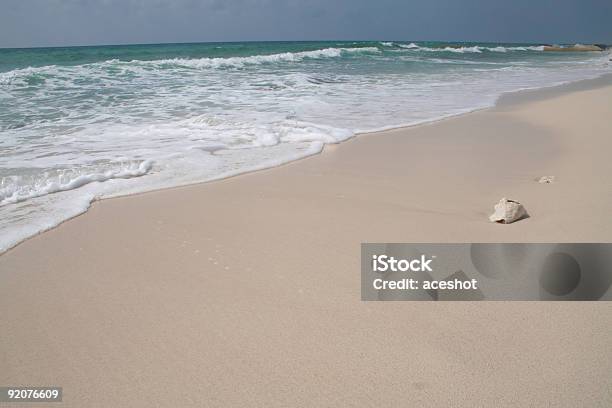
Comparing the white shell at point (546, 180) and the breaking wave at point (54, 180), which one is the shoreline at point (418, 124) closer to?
the breaking wave at point (54, 180)

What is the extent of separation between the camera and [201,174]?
137 inches

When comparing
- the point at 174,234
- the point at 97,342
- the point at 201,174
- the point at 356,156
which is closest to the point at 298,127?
the point at 356,156

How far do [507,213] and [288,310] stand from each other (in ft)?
4.67

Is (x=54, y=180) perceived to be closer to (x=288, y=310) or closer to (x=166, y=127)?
(x=166, y=127)

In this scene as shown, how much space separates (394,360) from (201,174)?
98.3 inches

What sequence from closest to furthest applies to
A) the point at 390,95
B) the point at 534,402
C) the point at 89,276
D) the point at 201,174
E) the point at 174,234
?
the point at 534,402 → the point at 89,276 → the point at 174,234 → the point at 201,174 → the point at 390,95

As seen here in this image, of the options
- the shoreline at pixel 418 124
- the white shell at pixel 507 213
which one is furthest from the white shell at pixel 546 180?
the shoreline at pixel 418 124

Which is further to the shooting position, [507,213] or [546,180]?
[546,180]

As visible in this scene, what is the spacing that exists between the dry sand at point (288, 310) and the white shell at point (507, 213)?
0.05 metres

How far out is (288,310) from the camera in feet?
5.56

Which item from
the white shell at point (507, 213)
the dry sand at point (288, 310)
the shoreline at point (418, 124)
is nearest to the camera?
the dry sand at point (288, 310)

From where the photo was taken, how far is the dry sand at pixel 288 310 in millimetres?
1319

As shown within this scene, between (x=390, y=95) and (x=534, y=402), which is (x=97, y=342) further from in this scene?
(x=390, y=95)

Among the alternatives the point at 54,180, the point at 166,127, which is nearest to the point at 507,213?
the point at 54,180
